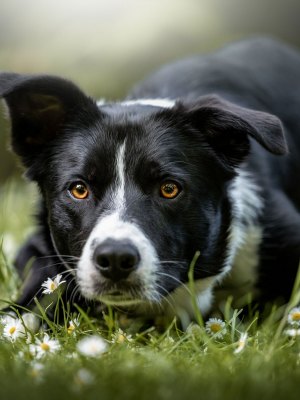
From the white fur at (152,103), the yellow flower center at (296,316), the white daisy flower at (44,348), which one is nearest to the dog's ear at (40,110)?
the white fur at (152,103)

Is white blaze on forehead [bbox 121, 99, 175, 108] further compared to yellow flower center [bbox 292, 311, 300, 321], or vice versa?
white blaze on forehead [bbox 121, 99, 175, 108]

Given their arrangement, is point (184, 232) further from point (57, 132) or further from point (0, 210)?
point (0, 210)

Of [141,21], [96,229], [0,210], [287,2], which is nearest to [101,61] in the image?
[141,21]

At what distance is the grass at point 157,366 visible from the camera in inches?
82.2

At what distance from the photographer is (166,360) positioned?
257 cm

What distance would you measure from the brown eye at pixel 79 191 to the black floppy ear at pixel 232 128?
0.64 meters

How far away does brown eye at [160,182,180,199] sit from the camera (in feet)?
10.8

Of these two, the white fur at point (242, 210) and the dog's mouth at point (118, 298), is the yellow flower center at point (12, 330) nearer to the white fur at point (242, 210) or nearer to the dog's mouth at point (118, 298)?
the dog's mouth at point (118, 298)

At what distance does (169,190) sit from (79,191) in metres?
0.41

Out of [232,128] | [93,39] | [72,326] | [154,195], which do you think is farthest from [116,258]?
[93,39]

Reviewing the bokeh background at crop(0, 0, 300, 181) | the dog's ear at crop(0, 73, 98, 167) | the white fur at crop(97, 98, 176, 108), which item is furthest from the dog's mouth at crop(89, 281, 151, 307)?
the bokeh background at crop(0, 0, 300, 181)

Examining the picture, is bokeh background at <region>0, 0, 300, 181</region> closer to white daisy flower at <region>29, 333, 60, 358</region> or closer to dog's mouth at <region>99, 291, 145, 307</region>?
dog's mouth at <region>99, 291, 145, 307</region>

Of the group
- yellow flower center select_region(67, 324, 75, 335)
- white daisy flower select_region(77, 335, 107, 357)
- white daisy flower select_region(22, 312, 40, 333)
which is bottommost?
white daisy flower select_region(22, 312, 40, 333)

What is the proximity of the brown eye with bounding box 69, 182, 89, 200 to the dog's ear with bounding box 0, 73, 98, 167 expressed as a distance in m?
0.41
